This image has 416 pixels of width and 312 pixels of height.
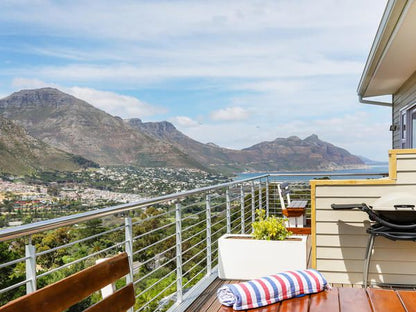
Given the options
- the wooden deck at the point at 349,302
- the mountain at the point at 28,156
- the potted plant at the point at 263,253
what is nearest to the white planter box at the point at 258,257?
the potted plant at the point at 263,253

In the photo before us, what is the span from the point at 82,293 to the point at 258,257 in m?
3.09

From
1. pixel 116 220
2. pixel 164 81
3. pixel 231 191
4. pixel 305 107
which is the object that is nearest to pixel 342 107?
pixel 305 107

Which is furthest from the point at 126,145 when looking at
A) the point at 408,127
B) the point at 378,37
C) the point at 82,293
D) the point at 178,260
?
the point at 82,293

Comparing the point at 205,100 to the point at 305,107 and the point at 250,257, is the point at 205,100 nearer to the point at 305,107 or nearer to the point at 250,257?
the point at 305,107

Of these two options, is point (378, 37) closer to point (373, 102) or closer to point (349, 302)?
point (349, 302)

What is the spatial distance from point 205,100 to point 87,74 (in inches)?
661

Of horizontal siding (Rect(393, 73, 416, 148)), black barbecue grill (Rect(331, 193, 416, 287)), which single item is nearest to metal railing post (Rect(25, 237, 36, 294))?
black barbecue grill (Rect(331, 193, 416, 287))

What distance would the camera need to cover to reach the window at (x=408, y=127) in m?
7.78

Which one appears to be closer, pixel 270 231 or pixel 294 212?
pixel 270 231

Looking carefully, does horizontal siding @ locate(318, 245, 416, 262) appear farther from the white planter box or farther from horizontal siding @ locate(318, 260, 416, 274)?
the white planter box

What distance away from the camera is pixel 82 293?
168 centimetres

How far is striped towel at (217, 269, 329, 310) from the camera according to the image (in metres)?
1.99

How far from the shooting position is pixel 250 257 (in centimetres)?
461

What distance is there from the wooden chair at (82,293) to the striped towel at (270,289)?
1.44 feet
